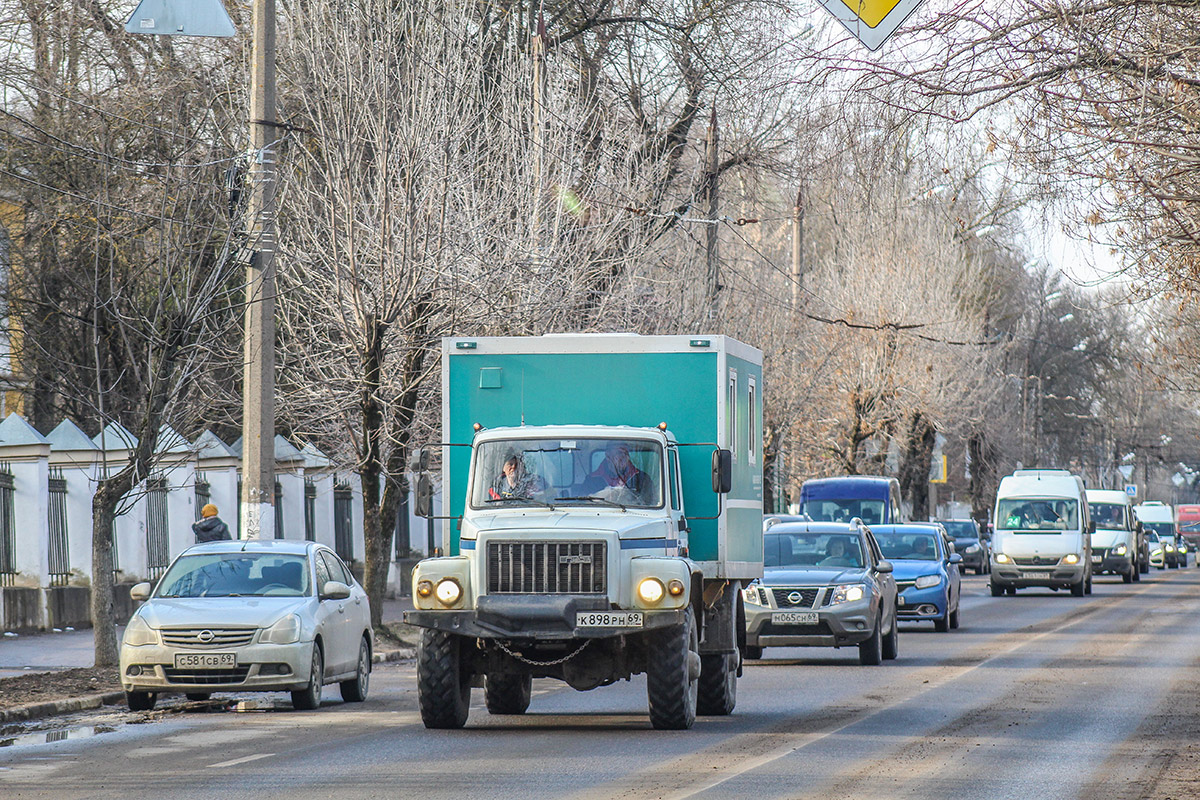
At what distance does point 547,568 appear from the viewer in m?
13.6

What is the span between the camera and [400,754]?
40.3 ft

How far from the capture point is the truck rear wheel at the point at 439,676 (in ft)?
45.1

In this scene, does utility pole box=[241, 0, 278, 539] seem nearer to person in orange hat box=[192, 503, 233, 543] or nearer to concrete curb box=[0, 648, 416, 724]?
person in orange hat box=[192, 503, 233, 543]

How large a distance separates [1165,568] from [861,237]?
98.4 ft

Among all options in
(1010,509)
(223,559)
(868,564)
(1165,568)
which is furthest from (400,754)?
(1165,568)

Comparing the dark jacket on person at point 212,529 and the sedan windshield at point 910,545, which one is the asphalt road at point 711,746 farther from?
the sedan windshield at point 910,545

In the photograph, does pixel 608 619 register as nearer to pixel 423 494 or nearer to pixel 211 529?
pixel 423 494

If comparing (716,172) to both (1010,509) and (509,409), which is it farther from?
(509,409)

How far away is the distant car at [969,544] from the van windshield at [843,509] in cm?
2076

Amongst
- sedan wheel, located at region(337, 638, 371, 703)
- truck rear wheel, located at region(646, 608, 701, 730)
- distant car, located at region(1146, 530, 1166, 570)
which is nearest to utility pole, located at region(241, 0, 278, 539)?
sedan wheel, located at region(337, 638, 371, 703)

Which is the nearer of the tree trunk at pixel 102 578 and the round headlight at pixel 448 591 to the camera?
the round headlight at pixel 448 591

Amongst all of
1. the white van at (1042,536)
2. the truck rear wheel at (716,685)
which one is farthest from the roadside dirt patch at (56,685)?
the white van at (1042,536)

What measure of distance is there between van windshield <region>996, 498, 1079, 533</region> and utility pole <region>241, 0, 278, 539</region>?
2526 centimetres

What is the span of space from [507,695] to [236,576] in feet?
9.60
